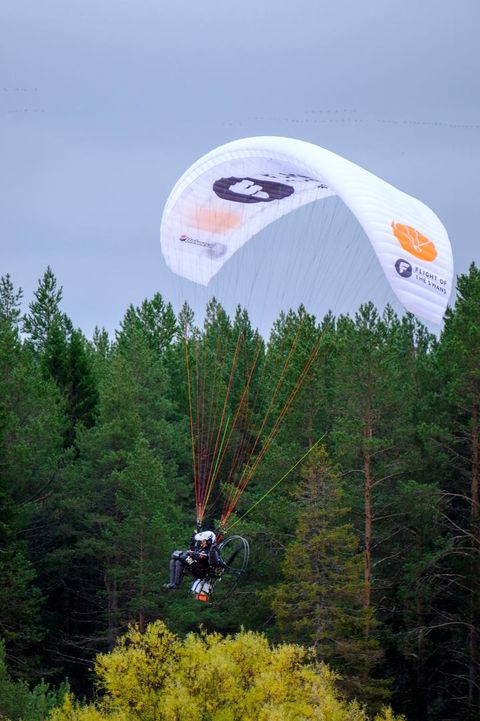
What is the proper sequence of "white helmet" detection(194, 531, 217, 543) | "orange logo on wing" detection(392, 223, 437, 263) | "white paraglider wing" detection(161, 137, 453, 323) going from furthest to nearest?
1. "orange logo on wing" detection(392, 223, 437, 263)
2. "white paraglider wing" detection(161, 137, 453, 323)
3. "white helmet" detection(194, 531, 217, 543)

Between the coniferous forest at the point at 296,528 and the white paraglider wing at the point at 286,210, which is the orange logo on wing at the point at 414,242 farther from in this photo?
the coniferous forest at the point at 296,528

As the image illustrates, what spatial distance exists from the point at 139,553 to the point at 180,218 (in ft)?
41.4

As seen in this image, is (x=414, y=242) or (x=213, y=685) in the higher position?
(x=414, y=242)

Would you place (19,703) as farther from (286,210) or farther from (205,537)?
(286,210)

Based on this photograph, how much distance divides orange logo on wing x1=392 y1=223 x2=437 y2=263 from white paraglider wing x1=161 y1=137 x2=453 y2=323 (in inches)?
1.0

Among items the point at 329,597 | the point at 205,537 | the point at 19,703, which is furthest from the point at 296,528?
the point at 205,537

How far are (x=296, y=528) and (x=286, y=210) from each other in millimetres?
10954

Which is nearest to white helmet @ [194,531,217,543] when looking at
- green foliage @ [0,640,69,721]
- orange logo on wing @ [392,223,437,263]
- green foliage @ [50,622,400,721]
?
green foliage @ [50,622,400,721]

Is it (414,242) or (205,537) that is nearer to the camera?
(205,537)

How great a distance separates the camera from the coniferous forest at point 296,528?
3503 cm

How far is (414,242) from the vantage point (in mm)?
26625

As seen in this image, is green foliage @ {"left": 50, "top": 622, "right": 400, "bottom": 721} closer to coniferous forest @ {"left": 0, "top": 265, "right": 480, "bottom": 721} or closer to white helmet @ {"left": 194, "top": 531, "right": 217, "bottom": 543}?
coniferous forest @ {"left": 0, "top": 265, "right": 480, "bottom": 721}

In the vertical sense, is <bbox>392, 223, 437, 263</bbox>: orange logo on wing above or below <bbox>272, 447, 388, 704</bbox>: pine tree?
above

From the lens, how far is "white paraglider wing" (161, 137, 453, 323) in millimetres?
26047
